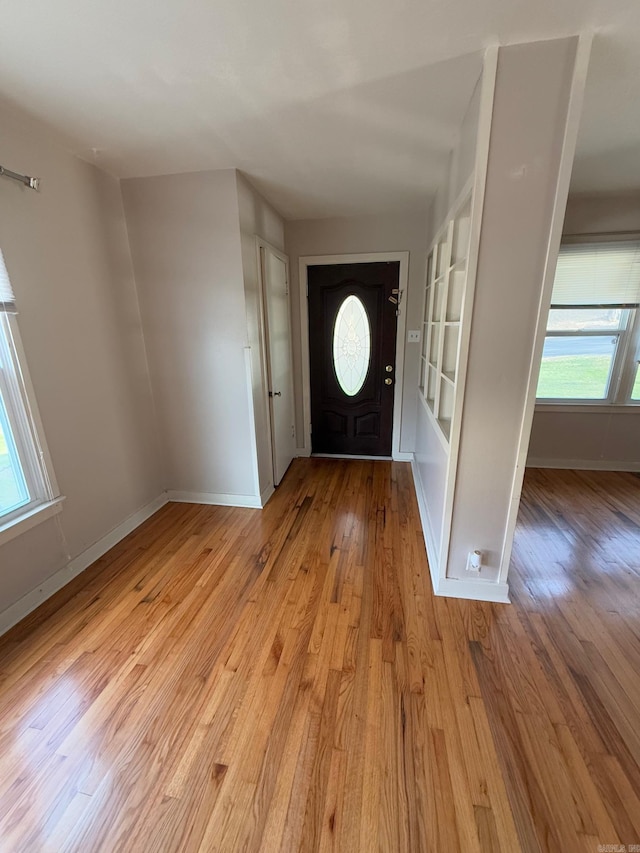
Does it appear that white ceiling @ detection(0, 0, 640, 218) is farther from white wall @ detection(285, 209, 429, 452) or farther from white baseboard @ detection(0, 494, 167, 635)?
white baseboard @ detection(0, 494, 167, 635)

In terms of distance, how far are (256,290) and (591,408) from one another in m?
3.32

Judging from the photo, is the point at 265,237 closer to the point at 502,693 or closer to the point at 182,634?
the point at 182,634

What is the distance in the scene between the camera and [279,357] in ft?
10.5

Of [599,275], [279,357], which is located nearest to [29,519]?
[279,357]

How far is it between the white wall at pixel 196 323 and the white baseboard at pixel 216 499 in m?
0.02

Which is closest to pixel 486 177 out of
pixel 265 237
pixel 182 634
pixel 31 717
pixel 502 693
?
pixel 265 237

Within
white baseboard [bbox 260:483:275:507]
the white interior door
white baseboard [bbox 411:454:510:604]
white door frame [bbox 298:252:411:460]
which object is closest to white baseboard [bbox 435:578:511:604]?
white baseboard [bbox 411:454:510:604]

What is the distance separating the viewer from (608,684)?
140cm

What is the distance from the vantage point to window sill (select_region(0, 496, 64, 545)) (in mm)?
1685

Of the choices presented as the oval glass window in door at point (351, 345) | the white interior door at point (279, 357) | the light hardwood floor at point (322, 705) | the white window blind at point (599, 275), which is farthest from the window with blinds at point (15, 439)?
the white window blind at point (599, 275)

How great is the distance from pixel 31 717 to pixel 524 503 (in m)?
3.25

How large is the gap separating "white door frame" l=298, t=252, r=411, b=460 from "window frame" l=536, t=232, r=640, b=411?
139 centimetres

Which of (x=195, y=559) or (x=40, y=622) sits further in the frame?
(x=195, y=559)

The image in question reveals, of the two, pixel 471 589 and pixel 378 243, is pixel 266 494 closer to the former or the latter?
pixel 471 589
